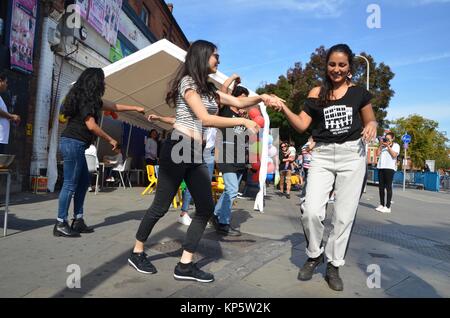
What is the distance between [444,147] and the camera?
203ft

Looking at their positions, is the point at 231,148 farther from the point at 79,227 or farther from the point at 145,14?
the point at 145,14

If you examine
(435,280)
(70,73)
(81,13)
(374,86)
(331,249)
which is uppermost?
(374,86)

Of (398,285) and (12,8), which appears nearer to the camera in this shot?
(398,285)

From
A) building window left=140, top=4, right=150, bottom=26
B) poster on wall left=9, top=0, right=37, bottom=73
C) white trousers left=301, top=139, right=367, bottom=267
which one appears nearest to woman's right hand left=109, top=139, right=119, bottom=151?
white trousers left=301, top=139, right=367, bottom=267

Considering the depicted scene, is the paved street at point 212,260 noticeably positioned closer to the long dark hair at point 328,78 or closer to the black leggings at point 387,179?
the long dark hair at point 328,78

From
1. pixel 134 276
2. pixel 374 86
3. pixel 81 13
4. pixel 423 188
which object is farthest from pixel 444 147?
pixel 134 276

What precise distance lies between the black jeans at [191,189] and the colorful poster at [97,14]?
9484mm

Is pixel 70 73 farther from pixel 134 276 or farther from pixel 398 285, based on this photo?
pixel 398 285

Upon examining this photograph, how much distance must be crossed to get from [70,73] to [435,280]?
32.0 ft

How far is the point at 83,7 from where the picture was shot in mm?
10602

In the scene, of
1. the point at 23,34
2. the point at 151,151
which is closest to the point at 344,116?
the point at 23,34

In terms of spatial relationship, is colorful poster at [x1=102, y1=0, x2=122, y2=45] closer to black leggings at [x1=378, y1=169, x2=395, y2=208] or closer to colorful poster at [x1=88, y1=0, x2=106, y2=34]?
colorful poster at [x1=88, y1=0, x2=106, y2=34]

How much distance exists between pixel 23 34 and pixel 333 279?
8087 mm

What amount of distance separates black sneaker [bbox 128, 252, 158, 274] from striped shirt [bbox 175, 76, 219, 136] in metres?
1.16
